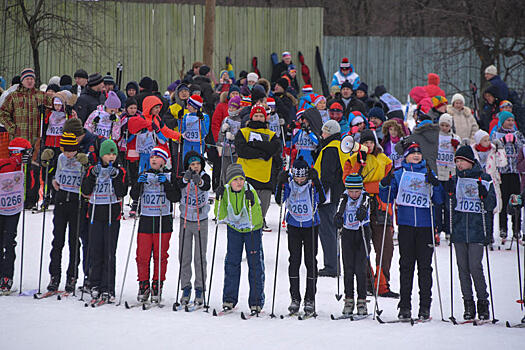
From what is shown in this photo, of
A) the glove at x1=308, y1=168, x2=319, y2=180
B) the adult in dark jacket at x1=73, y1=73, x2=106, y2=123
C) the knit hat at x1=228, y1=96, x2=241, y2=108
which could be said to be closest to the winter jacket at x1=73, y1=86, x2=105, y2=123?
the adult in dark jacket at x1=73, y1=73, x2=106, y2=123

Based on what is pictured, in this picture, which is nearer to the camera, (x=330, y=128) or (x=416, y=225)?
(x=416, y=225)

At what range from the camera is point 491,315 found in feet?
25.8

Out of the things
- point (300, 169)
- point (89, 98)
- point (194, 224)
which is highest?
point (89, 98)

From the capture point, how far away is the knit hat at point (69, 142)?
327 inches

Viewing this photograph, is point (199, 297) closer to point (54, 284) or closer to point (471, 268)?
point (54, 284)

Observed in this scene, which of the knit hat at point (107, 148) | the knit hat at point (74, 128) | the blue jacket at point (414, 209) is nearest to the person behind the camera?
the blue jacket at point (414, 209)

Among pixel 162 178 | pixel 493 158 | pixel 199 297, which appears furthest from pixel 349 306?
pixel 493 158

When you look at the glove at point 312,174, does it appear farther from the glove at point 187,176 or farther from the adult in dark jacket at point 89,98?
the adult in dark jacket at point 89,98

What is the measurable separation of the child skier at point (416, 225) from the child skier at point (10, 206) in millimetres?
3971

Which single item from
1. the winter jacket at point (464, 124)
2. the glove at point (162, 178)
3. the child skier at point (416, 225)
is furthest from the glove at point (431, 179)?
the winter jacket at point (464, 124)

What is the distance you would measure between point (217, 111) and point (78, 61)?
10.5 m

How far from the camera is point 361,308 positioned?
758 centimetres

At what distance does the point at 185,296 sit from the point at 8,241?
203cm

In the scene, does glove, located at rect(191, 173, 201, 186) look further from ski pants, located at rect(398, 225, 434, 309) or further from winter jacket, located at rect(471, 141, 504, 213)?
winter jacket, located at rect(471, 141, 504, 213)
